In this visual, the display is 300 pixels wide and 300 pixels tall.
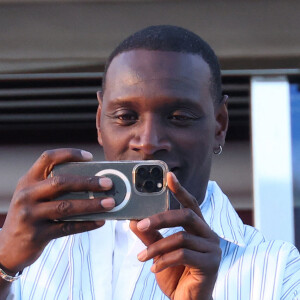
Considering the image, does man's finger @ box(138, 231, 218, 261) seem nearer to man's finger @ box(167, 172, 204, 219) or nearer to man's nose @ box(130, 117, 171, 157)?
man's finger @ box(167, 172, 204, 219)

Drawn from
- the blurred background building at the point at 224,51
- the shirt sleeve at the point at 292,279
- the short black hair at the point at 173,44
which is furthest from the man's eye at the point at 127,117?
the blurred background building at the point at 224,51

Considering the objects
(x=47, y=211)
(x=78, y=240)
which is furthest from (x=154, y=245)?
(x=78, y=240)

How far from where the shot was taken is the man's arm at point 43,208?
1348mm

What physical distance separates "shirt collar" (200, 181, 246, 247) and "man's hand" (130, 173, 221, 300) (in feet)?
1.02

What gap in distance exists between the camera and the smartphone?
1367 millimetres

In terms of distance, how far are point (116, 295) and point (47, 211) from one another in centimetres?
39

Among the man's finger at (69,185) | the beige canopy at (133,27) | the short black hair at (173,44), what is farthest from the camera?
the beige canopy at (133,27)

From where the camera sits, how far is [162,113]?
1.66 m

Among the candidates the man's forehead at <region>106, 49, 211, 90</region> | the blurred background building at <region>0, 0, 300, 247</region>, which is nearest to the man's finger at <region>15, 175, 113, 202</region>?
the man's forehead at <region>106, 49, 211, 90</region>

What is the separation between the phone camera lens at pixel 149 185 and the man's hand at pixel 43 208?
0.23 feet

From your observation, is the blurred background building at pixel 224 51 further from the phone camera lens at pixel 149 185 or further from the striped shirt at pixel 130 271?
the phone camera lens at pixel 149 185

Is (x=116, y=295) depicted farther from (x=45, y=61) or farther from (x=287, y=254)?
(x=45, y=61)

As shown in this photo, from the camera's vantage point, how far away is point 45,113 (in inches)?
124

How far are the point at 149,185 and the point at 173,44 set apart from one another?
1.55 ft
